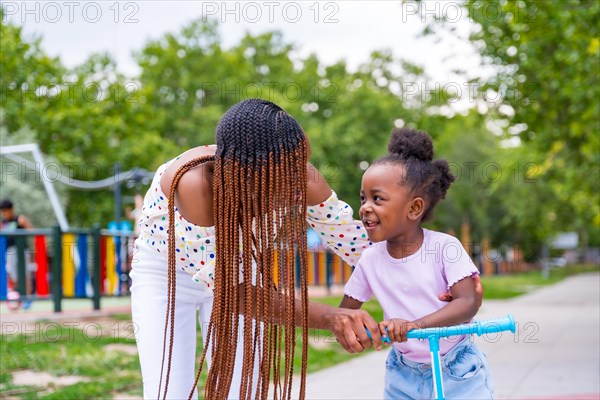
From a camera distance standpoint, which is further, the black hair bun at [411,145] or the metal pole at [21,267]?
the metal pole at [21,267]

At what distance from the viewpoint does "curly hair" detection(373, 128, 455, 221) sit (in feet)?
9.44

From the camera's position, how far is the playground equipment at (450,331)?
94.0 inches

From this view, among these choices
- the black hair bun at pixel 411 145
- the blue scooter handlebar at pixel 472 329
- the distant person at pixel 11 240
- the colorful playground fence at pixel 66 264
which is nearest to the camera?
the blue scooter handlebar at pixel 472 329

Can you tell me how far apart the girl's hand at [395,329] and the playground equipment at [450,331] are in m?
0.01

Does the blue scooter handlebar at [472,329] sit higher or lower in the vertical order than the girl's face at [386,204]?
lower

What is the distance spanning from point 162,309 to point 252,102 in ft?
2.54

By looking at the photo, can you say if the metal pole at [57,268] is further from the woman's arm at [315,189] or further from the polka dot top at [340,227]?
the woman's arm at [315,189]

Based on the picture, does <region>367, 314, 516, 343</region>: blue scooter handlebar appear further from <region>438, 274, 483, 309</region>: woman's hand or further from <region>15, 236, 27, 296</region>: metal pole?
<region>15, 236, 27, 296</region>: metal pole

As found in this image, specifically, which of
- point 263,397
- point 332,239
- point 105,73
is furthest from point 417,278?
point 105,73

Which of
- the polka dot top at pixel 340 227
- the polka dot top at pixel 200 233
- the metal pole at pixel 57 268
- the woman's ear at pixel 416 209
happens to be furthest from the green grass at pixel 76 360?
the woman's ear at pixel 416 209

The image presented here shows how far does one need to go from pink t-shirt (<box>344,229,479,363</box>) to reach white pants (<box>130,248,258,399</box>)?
53 cm

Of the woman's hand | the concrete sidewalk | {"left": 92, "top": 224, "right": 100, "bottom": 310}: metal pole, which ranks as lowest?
the concrete sidewalk

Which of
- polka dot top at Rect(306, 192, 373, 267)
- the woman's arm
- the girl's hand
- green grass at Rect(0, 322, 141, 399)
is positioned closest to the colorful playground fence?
green grass at Rect(0, 322, 141, 399)

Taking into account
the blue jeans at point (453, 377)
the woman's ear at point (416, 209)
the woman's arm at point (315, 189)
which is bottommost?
the blue jeans at point (453, 377)
